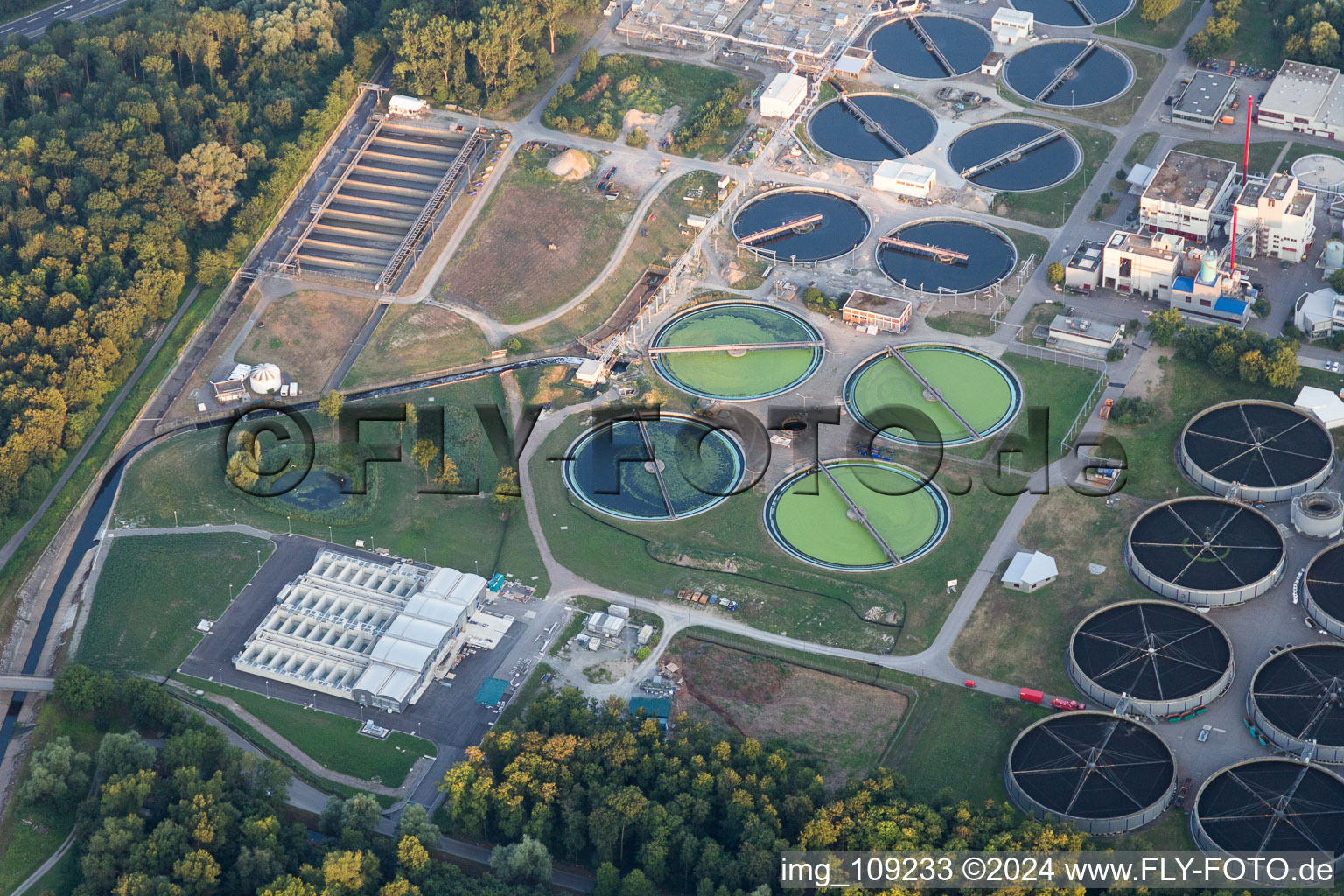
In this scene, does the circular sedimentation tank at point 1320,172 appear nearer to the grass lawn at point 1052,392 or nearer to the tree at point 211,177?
the grass lawn at point 1052,392

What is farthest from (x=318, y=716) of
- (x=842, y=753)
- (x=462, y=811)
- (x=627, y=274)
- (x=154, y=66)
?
(x=154, y=66)

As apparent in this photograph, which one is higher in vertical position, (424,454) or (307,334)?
(424,454)

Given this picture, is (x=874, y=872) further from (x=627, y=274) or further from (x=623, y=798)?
(x=627, y=274)

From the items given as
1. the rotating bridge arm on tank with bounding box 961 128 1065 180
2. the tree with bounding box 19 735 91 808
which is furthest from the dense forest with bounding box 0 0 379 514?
the rotating bridge arm on tank with bounding box 961 128 1065 180

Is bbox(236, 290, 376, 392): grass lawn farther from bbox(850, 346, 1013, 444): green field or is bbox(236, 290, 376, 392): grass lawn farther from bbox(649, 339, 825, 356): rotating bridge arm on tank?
bbox(850, 346, 1013, 444): green field

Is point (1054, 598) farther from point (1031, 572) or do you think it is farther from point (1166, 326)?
point (1166, 326)

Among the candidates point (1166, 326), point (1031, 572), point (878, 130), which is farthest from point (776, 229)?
point (1031, 572)
